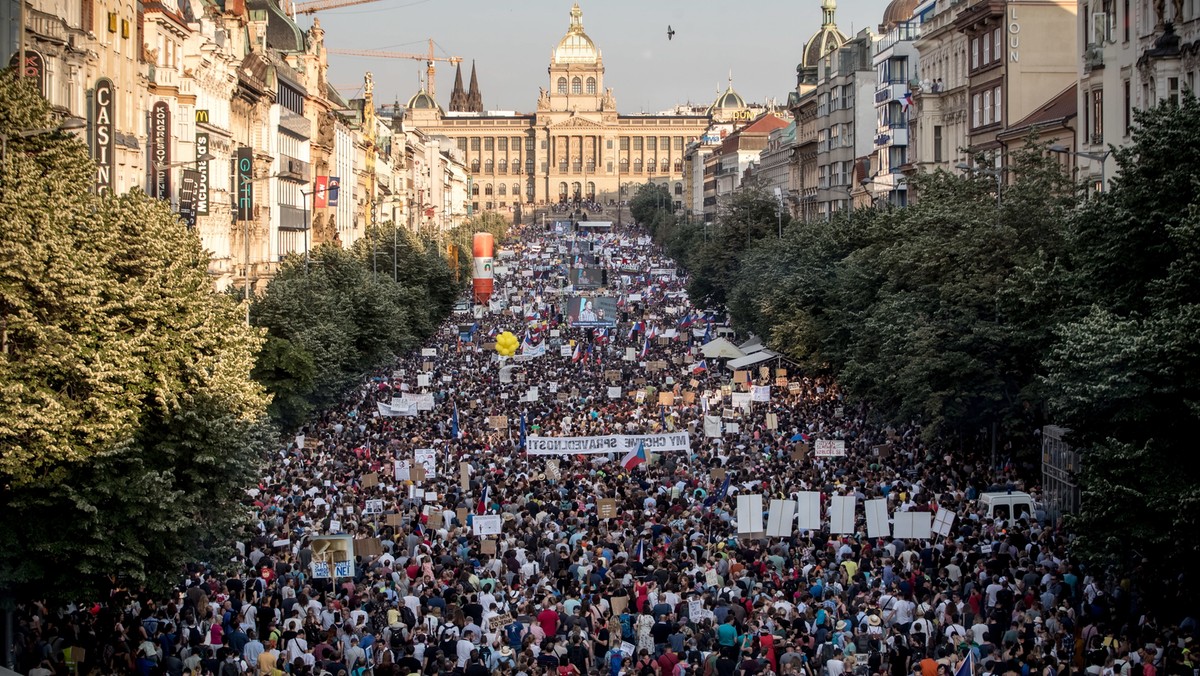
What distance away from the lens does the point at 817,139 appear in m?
110

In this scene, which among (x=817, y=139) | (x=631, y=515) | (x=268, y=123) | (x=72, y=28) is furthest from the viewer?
(x=817, y=139)

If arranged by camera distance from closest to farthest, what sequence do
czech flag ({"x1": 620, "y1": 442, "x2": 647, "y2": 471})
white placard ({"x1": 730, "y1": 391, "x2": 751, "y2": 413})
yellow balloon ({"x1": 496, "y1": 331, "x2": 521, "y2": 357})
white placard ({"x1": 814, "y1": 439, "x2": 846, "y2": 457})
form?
czech flag ({"x1": 620, "y1": 442, "x2": 647, "y2": 471})
white placard ({"x1": 814, "y1": 439, "x2": 846, "y2": 457})
white placard ({"x1": 730, "y1": 391, "x2": 751, "y2": 413})
yellow balloon ({"x1": 496, "y1": 331, "x2": 521, "y2": 357})

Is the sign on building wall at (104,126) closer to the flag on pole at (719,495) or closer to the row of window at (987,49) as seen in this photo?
the flag on pole at (719,495)

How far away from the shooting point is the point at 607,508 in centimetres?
3014

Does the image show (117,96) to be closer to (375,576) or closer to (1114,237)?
(375,576)

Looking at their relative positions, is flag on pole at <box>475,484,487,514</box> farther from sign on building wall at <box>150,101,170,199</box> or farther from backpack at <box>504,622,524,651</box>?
A: sign on building wall at <box>150,101,170,199</box>

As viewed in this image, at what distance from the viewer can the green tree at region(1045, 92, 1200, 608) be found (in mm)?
21641

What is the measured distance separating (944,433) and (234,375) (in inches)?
645

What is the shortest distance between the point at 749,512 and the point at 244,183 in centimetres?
3742

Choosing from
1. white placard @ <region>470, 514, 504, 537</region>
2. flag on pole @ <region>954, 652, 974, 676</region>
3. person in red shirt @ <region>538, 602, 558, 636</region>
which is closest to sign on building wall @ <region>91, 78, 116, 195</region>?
white placard @ <region>470, 514, 504, 537</region>

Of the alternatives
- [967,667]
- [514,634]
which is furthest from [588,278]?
[967,667]

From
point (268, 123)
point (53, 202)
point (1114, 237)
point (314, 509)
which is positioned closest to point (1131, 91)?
point (1114, 237)

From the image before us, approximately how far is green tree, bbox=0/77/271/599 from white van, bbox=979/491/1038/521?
1207cm

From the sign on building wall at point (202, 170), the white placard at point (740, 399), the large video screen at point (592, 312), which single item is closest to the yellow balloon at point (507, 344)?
the large video screen at point (592, 312)
